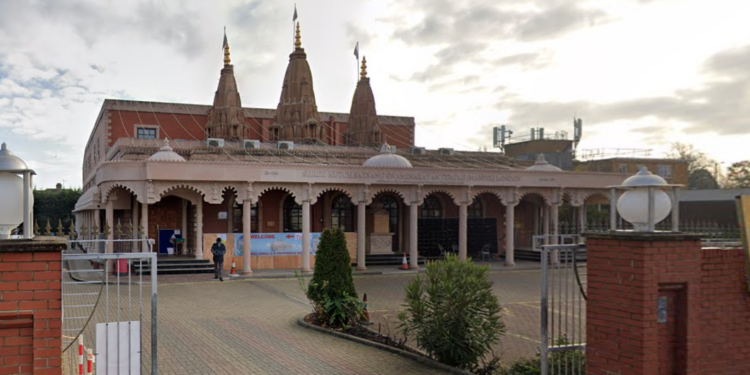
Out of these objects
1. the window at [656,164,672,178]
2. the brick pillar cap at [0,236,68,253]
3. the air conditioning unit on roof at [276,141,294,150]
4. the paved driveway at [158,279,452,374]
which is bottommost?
the paved driveway at [158,279,452,374]

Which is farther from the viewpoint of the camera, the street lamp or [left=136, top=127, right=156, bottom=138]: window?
[left=136, top=127, right=156, bottom=138]: window

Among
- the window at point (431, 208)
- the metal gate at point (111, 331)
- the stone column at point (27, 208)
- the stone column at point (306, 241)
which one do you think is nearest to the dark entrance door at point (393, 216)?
the window at point (431, 208)

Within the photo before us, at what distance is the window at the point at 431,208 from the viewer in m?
29.0

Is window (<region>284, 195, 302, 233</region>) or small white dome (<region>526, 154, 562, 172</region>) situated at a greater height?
small white dome (<region>526, 154, 562, 172</region>)

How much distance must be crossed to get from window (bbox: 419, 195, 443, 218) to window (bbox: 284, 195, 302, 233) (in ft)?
21.3

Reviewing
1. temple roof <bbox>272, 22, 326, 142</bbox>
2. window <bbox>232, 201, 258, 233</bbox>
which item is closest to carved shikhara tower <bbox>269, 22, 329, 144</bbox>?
temple roof <bbox>272, 22, 326, 142</bbox>

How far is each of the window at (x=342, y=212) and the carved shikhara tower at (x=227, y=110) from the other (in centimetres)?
1006

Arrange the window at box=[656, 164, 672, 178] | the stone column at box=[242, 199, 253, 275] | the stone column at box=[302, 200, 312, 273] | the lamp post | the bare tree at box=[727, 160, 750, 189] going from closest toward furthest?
the lamp post
the stone column at box=[242, 199, 253, 275]
the stone column at box=[302, 200, 312, 273]
the bare tree at box=[727, 160, 750, 189]
the window at box=[656, 164, 672, 178]

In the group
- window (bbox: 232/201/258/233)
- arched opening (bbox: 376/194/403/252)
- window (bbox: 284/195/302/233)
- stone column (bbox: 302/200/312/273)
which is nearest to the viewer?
stone column (bbox: 302/200/312/273)

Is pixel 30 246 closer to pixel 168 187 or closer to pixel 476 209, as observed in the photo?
pixel 168 187

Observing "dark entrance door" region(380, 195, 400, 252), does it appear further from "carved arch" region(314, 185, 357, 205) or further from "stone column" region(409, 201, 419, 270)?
"carved arch" region(314, 185, 357, 205)

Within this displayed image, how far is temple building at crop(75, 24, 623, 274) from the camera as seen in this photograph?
2148cm

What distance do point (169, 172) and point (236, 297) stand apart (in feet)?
21.0

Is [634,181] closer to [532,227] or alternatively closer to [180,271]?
[180,271]
